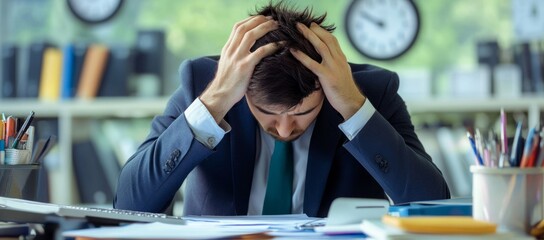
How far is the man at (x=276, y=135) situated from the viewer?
1.66 m

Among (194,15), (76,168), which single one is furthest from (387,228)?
(194,15)

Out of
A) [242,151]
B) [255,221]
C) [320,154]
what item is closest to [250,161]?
[242,151]

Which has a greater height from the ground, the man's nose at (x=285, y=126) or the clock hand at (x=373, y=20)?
the clock hand at (x=373, y=20)

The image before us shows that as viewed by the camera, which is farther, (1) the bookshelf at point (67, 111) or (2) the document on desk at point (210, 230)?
(1) the bookshelf at point (67, 111)

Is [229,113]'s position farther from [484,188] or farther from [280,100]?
[484,188]

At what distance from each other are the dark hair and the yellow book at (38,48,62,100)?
84.7 inches

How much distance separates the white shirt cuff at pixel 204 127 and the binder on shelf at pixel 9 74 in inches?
87.8

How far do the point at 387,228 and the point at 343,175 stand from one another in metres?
0.82

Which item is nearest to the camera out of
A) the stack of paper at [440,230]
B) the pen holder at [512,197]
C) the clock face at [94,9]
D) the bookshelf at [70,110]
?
the stack of paper at [440,230]

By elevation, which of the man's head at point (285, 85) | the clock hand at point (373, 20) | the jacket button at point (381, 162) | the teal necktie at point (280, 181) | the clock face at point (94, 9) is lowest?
the teal necktie at point (280, 181)

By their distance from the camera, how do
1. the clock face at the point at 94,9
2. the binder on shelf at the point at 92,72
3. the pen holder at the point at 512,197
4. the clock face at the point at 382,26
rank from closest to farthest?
the pen holder at the point at 512,197
the binder on shelf at the point at 92,72
the clock face at the point at 382,26
the clock face at the point at 94,9

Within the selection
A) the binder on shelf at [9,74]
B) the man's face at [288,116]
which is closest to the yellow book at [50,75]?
the binder on shelf at [9,74]

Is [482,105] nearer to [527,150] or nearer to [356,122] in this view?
[356,122]

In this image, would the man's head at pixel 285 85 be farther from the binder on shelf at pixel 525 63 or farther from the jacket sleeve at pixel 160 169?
the binder on shelf at pixel 525 63
